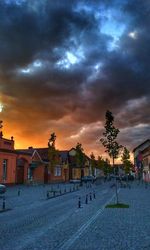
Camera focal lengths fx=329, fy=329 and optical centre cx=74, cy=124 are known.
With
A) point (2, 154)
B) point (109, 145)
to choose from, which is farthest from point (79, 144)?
point (109, 145)

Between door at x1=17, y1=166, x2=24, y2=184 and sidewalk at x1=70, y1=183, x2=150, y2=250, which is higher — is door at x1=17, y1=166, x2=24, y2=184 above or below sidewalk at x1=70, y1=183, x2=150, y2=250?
above

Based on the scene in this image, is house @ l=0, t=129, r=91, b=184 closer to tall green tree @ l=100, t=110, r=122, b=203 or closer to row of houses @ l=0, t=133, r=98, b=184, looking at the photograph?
row of houses @ l=0, t=133, r=98, b=184

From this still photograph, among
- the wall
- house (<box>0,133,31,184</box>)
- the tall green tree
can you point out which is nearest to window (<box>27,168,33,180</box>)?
house (<box>0,133,31,184</box>)

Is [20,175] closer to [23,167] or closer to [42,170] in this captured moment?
[23,167]

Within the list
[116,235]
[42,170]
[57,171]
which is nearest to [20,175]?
[42,170]

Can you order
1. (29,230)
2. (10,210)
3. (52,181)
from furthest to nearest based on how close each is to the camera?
1. (52,181)
2. (10,210)
3. (29,230)

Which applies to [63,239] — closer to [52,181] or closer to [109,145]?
[109,145]

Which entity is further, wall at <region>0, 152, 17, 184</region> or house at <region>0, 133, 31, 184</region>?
house at <region>0, 133, 31, 184</region>

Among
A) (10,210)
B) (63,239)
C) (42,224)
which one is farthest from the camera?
(10,210)

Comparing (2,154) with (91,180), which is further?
(91,180)

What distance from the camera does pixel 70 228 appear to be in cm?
1326

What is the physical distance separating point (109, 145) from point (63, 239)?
1760 cm

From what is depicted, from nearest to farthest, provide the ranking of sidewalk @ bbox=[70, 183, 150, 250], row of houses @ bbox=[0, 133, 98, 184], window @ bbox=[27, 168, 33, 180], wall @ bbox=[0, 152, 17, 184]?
sidewalk @ bbox=[70, 183, 150, 250] → wall @ bbox=[0, 152, 17, 184] → row of houses @ bbox=[0, 133, 98, 184] → window @ bbox=[27, 168, 33, 180]

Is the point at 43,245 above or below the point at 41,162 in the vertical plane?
below
